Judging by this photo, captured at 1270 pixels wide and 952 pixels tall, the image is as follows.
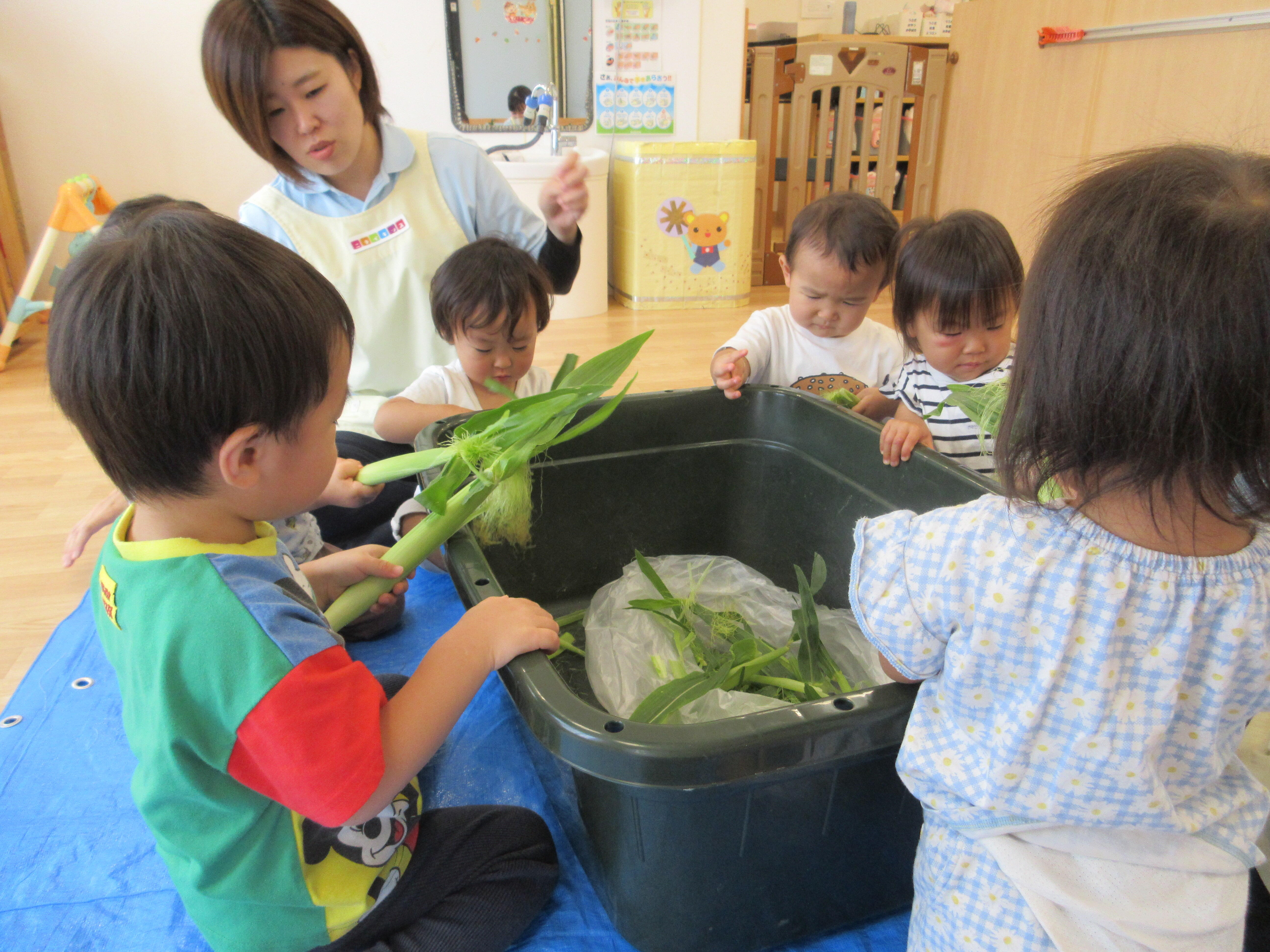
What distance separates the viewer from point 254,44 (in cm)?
105

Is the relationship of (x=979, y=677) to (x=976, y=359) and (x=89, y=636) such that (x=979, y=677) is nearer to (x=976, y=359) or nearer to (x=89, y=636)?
(x=976, y=359)

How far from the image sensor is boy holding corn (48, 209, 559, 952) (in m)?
0.49

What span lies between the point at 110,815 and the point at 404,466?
470mm

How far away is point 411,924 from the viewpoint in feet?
2.24

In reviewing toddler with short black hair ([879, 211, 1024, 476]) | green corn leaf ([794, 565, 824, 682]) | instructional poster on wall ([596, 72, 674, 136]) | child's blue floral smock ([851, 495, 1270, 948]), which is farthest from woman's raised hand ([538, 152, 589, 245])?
instructional poster on wall ([596, 72, 674, 136])

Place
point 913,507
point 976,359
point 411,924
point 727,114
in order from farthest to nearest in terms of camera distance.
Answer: point 727,114 < point 976,359 < point 913,507 < point 411,924

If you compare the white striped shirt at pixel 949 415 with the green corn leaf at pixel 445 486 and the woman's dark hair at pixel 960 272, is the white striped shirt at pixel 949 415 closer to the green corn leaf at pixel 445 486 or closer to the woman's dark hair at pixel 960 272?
the woman's dark hair at pixel 960 272

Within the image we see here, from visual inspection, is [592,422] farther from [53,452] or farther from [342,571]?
[53,452]

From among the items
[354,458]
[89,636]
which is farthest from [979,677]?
[89,636]

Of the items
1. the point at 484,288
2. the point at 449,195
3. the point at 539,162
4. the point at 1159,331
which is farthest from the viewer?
the point at 539,162

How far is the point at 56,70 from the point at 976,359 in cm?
310

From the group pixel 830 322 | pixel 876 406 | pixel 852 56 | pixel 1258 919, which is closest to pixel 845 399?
pixel 876 406

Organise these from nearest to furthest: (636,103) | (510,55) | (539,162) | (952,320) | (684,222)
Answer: (952,320) → (539,162) → (510,55) → (684,222) → (636,103)

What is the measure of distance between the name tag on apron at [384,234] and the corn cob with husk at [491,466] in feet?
1.63
